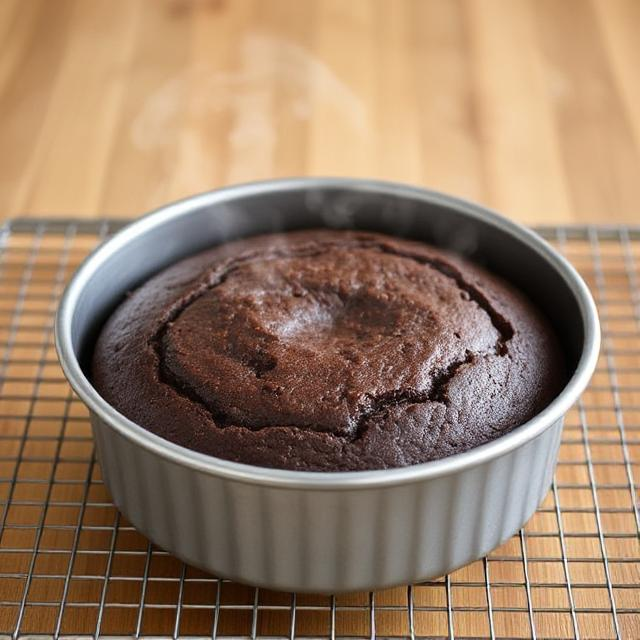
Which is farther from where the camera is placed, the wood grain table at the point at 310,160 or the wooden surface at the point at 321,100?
the wooden surface at the point at 321,100

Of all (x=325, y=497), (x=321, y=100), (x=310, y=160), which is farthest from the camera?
(x=321, y=100)

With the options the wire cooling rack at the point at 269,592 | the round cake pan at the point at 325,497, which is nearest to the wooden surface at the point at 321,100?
the wire cooling rack at the point at 269,592

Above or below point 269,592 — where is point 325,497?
above

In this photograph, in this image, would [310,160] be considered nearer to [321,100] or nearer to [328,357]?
[321,100]

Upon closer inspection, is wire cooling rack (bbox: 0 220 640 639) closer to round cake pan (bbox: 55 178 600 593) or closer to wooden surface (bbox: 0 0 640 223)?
round cake pan (bbox: 55 178 600 593)

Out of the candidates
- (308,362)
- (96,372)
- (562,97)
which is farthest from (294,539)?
(562,97)

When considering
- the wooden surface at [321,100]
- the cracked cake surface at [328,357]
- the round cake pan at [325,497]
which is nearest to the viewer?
the round cake pan at [325,497]

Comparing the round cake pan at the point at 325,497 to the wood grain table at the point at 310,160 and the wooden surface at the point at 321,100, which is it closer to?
the wood grain table at the point at 310,160

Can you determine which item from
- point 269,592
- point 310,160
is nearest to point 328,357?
point 269,592

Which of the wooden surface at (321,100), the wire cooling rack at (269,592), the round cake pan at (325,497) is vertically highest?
the round cake pan at (325,497)
